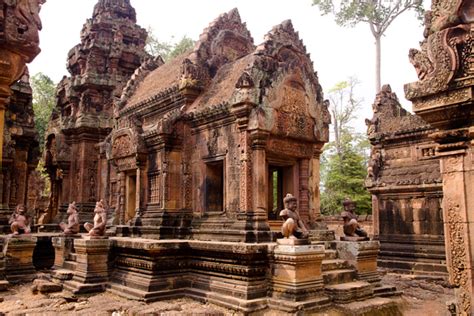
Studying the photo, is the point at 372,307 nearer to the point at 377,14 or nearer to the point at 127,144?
the point at 127,144

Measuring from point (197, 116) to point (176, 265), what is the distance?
10.5ft

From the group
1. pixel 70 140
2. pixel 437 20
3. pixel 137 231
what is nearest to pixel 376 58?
pixel 70 140

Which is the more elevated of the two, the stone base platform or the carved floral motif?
the carved floral motif

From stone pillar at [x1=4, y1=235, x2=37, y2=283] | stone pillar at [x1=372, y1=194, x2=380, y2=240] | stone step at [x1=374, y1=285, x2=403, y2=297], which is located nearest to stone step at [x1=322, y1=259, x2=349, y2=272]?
stone step at [x1=374, y1=285, x2=403, y2=297]

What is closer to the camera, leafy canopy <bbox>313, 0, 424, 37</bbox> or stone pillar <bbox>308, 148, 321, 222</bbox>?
stone pillar <bbox>308, 148, 321, 222</bbox>

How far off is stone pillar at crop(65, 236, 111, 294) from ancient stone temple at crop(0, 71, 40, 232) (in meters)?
5.92

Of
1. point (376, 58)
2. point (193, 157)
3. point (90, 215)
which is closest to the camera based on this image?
point (193, 157)

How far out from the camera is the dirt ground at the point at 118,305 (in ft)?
23.6

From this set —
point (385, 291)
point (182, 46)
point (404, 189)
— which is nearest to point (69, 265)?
point (385, 291)

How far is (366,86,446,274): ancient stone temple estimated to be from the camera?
37.6ft

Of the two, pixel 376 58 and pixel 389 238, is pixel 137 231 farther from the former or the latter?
pixel 376 58

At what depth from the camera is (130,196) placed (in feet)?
37.7

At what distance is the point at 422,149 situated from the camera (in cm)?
1205

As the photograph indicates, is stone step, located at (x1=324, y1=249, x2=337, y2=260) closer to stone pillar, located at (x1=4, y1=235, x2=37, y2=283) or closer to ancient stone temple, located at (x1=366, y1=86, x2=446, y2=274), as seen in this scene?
ancient stone temple, located at (x1=366, y1=86, x2=446, y2=274)
